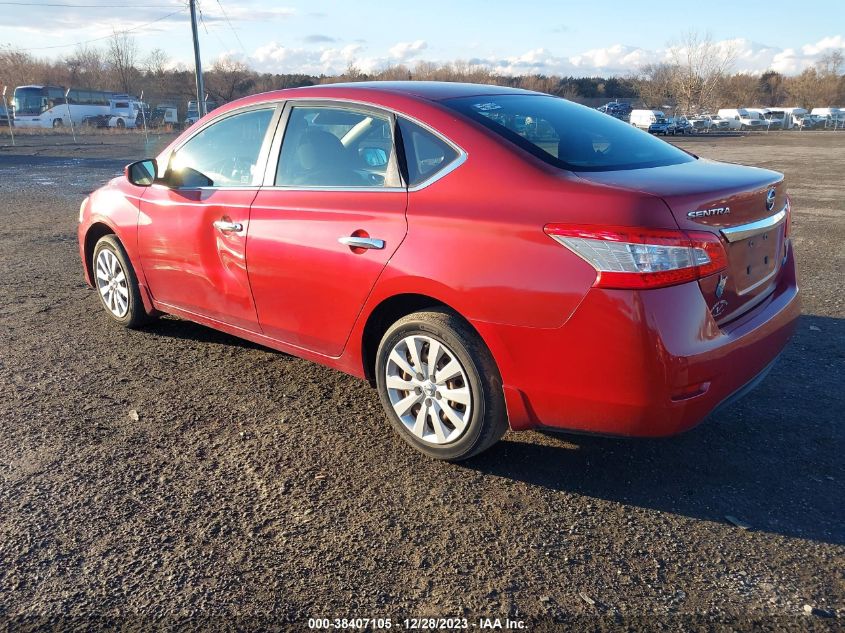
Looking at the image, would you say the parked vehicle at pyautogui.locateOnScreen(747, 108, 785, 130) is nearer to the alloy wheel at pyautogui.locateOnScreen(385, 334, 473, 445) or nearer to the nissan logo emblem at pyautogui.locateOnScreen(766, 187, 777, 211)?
the nissan logo emblem at pyautogui.locateOnScreen(766, 187, 777, 211)

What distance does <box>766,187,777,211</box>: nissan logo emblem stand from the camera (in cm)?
313

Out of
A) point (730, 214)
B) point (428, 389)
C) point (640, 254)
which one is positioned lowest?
point (428, 389)

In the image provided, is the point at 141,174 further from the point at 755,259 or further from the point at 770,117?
the point at 770,117

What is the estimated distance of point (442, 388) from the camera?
3217 mm

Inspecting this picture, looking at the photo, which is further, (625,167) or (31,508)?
(625,167)

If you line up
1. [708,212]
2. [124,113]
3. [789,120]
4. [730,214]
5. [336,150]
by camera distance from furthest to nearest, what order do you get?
1. [789,120]
2. [124,113]
3. [336,150]
4. [730,214]
5. [708,212]

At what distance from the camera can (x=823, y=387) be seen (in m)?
4.10

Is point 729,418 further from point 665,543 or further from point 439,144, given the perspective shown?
point 439,144

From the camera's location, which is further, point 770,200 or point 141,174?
point 141,174

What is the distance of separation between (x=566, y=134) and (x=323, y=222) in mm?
1286

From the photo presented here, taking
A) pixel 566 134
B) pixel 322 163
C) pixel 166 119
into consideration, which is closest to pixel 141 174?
pixel 322 163

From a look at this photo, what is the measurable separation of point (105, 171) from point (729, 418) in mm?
18666

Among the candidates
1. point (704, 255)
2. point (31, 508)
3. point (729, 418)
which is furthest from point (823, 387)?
point (31, 508)

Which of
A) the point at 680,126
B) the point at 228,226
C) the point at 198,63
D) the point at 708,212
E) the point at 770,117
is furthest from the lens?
the point at 770,117
